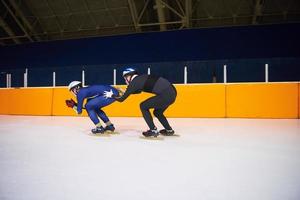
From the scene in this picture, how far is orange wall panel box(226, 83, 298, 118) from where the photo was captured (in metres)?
7.95

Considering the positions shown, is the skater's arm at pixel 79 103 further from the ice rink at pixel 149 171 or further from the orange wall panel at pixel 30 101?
the orange wall panel at pixel 30 101

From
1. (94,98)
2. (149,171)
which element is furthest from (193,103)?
(149,171)

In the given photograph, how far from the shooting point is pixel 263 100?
26.5ft

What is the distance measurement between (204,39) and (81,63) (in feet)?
22.0

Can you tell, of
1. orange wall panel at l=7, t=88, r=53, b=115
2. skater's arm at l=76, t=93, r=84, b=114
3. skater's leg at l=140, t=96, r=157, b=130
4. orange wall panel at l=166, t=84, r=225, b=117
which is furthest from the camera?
orange wall panel at l=7, t=88, r=53, b=115

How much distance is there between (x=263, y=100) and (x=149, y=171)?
6.61 metres

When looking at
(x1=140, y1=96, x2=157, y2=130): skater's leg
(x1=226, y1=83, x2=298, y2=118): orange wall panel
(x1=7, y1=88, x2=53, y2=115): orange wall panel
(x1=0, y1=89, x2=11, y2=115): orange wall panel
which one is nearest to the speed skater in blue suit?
(x1=140, y1=96, x2=157, y2=130): skater's leg

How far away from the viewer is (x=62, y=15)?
16.0 meters

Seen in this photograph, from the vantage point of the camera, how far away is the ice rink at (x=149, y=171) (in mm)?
1803

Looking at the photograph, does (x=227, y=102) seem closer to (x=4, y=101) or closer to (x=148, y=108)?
(x=148, y=108)

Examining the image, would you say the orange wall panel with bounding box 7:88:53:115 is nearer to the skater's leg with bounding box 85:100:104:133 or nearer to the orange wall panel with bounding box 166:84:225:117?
the orange wall panel with bounding box 166:84:225:117

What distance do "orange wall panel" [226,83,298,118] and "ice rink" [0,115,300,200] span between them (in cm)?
448

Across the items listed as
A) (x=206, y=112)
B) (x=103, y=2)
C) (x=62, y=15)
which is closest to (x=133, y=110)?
(x=206, y=112)

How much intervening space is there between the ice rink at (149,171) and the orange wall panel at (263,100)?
14.7 feet
